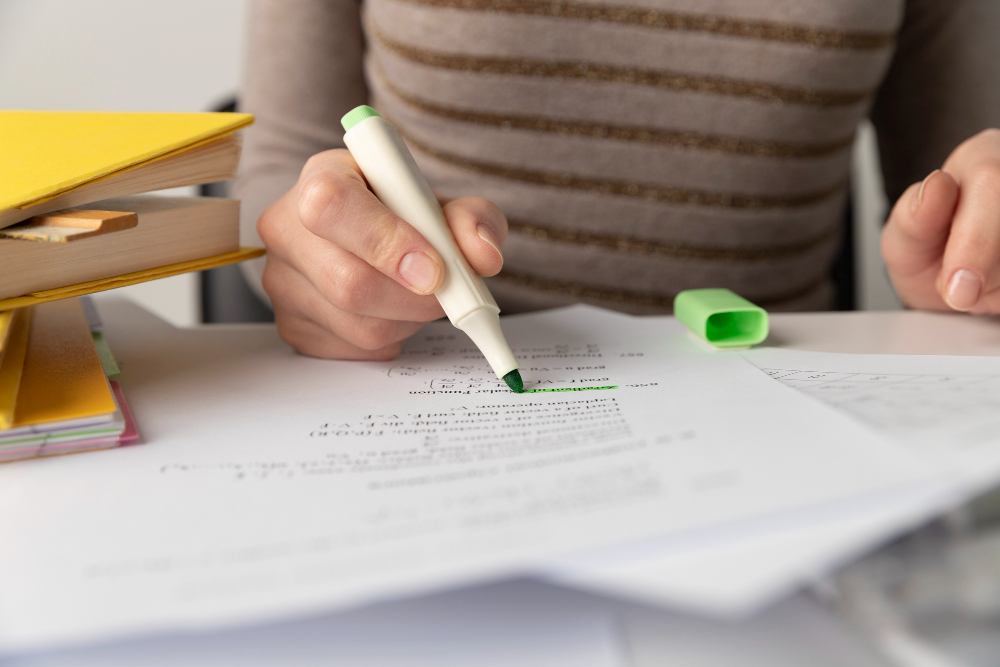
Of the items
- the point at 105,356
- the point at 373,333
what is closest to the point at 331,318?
the point at 373,333

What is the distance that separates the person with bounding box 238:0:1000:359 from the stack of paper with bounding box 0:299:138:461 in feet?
Answer: 0.67

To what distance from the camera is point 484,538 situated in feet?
0.63

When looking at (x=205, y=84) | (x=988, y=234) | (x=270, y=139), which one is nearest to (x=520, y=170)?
(x=270, y=139)

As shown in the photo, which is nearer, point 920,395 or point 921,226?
point 920,395

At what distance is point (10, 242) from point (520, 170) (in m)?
0.42

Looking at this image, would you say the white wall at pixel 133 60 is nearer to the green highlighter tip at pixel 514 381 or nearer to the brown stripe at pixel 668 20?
the brown stripe at pixel 668 20

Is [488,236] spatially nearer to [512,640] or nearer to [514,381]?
[514,381]

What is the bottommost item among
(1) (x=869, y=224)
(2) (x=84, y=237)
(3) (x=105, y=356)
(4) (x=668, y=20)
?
(1) (x=869, y=224)

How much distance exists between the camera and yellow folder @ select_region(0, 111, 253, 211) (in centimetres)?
30

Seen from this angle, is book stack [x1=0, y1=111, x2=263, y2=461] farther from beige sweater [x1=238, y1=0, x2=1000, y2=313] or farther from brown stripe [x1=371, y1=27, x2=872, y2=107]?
brown stripe [x1=371, y1=27, x2=872, y2=107]

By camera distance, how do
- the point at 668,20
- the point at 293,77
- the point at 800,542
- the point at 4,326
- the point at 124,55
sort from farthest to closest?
the point at 124,55 < the point at 293,77 < the point at 668,20 < the point at 4,326 < the point at 800,542

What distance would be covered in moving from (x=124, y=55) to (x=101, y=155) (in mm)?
1119

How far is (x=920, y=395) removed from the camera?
29cm

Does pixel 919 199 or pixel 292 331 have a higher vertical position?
pixel 919 199
